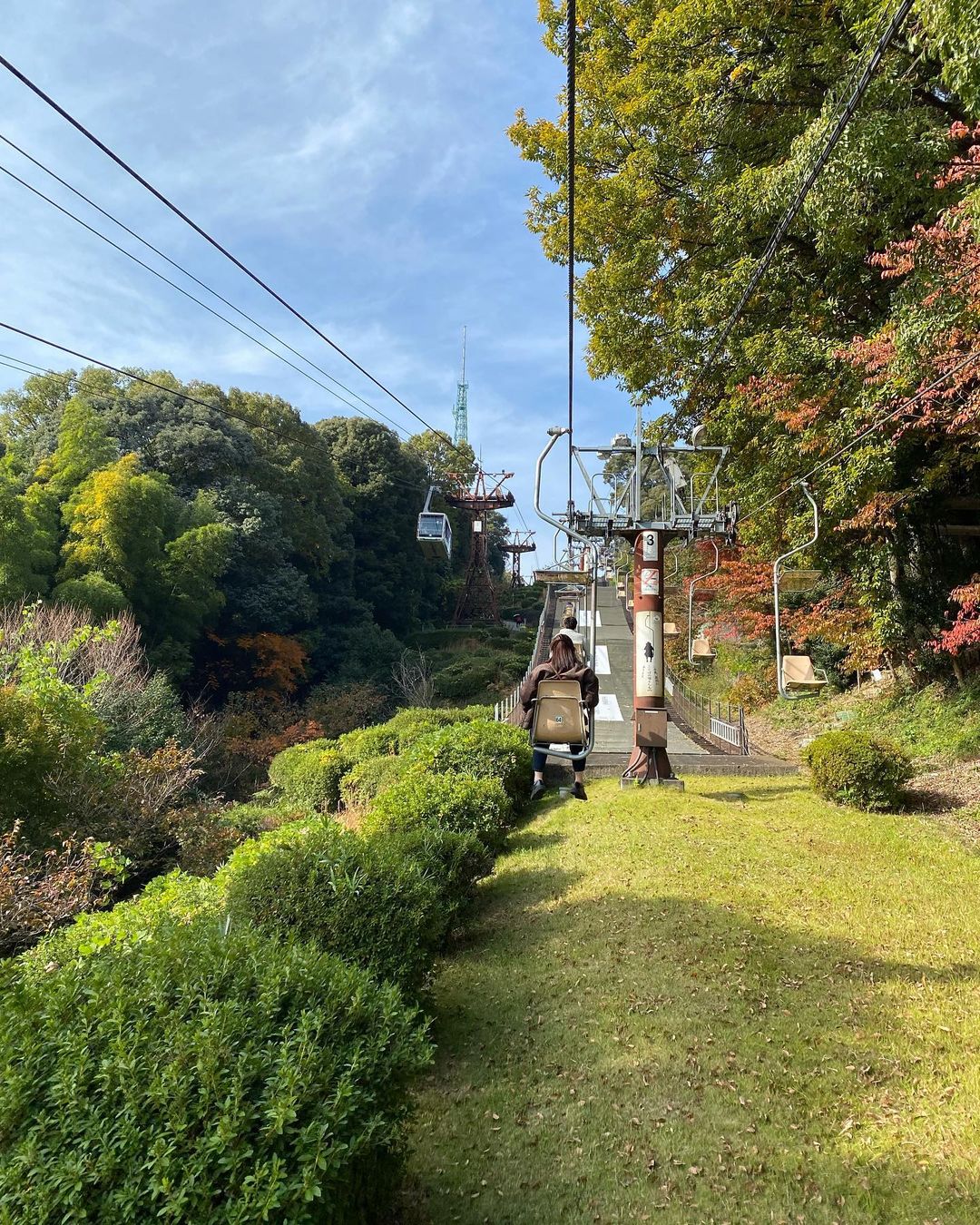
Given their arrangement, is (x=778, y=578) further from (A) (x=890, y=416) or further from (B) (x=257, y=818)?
(B) (x=257, y=818)

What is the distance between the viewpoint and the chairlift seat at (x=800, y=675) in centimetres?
909

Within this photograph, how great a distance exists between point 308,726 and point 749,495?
15516 mm

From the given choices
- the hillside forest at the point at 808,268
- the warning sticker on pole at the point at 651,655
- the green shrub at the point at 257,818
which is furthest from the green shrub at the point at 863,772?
the green shrub at the point at 257,818

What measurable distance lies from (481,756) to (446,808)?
190 cm

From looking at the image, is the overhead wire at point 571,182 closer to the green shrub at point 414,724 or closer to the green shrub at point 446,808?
the green shrub at point 446,808

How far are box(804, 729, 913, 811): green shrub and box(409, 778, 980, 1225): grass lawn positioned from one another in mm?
1472

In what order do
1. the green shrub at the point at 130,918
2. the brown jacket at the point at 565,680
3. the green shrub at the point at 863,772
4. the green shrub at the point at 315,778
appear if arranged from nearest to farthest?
1. the green shrub at the point at 130,918
2. the brown jacket at the point at 565,680
3. the green shrub at the point at 863,772
4. the green shrub at the point at 315,778

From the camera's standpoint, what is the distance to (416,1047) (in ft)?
7.57

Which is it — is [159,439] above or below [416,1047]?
above

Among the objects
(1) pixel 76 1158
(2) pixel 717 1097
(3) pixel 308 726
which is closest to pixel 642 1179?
(2) pixel 717 1097

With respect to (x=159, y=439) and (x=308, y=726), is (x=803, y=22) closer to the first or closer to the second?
(x=308, y=726)

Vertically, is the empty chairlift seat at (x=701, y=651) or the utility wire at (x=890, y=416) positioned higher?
the utility wire at (x=890, y=416)

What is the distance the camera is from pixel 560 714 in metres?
5.80

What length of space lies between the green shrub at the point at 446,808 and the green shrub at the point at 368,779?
8.89 ft
